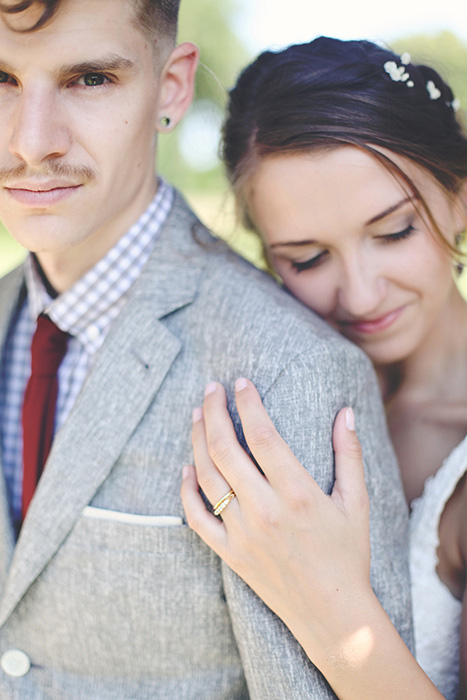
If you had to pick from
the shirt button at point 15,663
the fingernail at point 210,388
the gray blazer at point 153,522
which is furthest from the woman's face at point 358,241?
the shirt button at point 15,663

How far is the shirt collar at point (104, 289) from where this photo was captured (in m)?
1.72

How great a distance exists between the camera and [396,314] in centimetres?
190

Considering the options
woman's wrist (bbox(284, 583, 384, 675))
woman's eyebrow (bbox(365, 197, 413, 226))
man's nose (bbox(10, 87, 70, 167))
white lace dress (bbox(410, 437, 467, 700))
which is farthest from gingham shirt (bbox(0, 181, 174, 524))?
white lace dress (bbox(410, 437, 467, 700))

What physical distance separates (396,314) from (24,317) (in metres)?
1.09

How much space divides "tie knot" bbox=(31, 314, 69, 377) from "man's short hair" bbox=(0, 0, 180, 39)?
2.41ft

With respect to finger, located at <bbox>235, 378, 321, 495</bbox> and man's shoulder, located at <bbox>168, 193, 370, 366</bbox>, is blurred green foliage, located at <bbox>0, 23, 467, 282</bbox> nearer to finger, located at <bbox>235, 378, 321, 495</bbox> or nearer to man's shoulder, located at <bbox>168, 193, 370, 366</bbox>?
man's shoulder, located at <bbox>168, 193, 370, 366</bbox>

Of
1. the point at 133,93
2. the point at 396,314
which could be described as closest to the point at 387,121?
the point at 396,314

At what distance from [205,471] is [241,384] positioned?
20cm

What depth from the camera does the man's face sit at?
1.42m

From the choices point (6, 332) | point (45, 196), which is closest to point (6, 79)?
point (45, 196)

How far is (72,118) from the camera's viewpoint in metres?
1.49

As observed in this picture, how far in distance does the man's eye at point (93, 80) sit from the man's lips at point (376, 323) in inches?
36.2

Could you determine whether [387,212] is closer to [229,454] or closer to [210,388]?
[210,388]

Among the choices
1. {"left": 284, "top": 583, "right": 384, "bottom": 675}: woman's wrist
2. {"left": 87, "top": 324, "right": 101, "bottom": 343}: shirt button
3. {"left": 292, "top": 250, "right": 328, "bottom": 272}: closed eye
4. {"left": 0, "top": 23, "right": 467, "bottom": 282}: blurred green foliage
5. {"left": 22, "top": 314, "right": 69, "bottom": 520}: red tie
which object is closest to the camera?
{"left": 284, "top": 583, "right": 384, "bottom": 675}: woman's wrist
